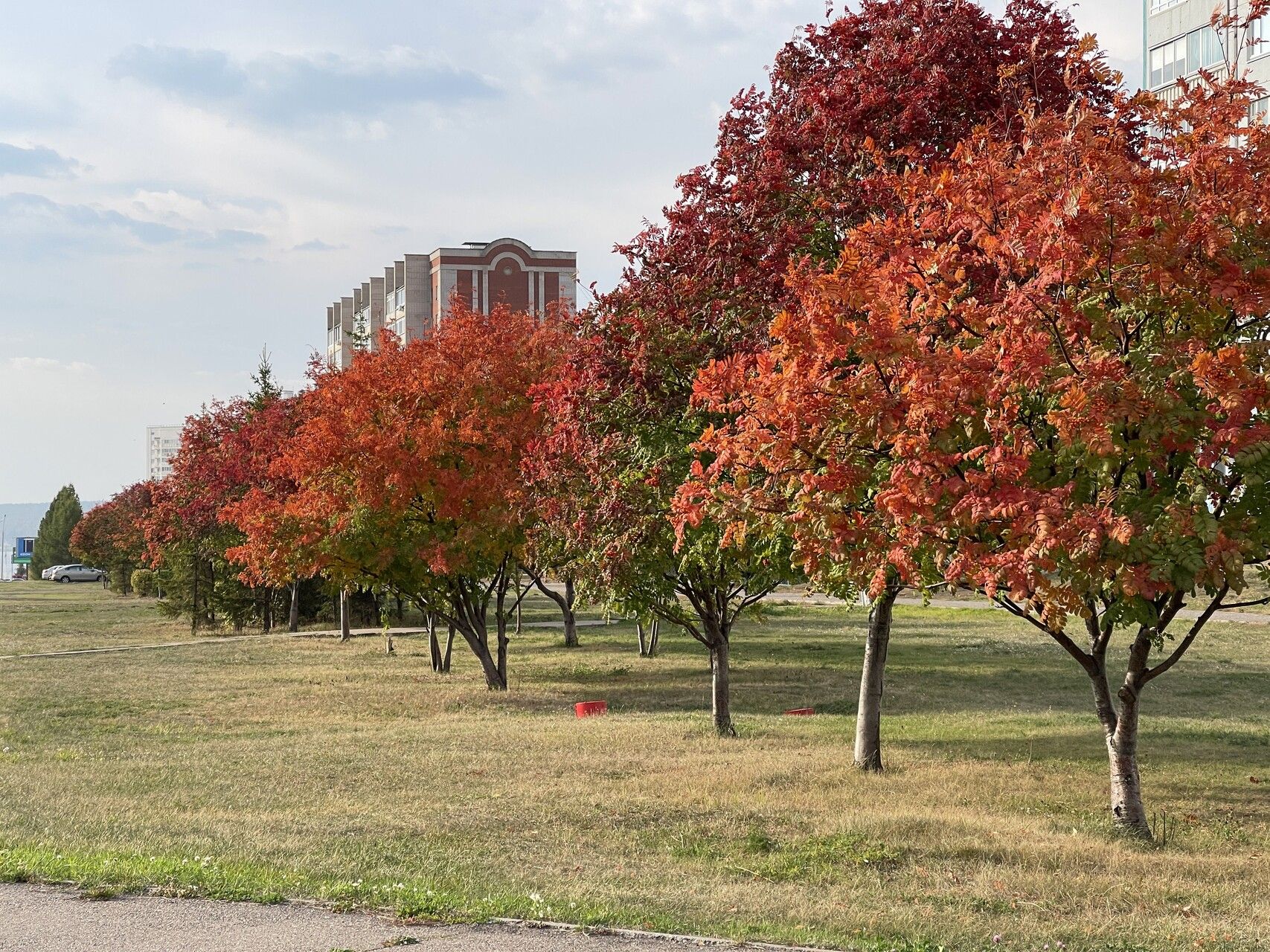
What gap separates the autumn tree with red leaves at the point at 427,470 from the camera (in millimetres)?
22484

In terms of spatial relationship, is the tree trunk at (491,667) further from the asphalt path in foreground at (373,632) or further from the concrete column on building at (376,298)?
the concrete column on building at (376,298)

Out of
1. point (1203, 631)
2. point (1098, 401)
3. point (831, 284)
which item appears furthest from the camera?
point (1203, 631)

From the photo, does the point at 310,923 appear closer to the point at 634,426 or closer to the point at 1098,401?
the point at 1098,401

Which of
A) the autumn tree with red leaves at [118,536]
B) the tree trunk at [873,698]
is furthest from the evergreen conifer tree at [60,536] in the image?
the tree trunk at [873,698]

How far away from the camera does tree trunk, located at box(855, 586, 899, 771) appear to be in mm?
14711

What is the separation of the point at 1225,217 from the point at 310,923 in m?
7.51

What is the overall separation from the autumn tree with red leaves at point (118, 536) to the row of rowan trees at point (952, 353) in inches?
1717

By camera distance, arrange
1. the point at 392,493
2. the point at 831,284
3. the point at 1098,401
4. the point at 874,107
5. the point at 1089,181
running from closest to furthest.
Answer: the point at 1098,401 → the point at 1089,181 → the point at 831,284 → the point at 874,107 → the point at 392,493

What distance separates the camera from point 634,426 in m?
15.5

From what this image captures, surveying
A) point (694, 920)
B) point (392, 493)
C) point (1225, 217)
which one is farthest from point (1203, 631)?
point (694, 920)

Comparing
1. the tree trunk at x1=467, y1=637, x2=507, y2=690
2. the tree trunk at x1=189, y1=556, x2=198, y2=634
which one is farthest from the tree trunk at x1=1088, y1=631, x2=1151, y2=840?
the tree trunk at x1=189, y1=556, x2=198, y2=634

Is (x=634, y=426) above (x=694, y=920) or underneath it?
above

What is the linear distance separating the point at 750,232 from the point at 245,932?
915 centimetres

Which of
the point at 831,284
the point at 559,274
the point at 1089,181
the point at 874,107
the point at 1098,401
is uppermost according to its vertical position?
the point at 559,274
